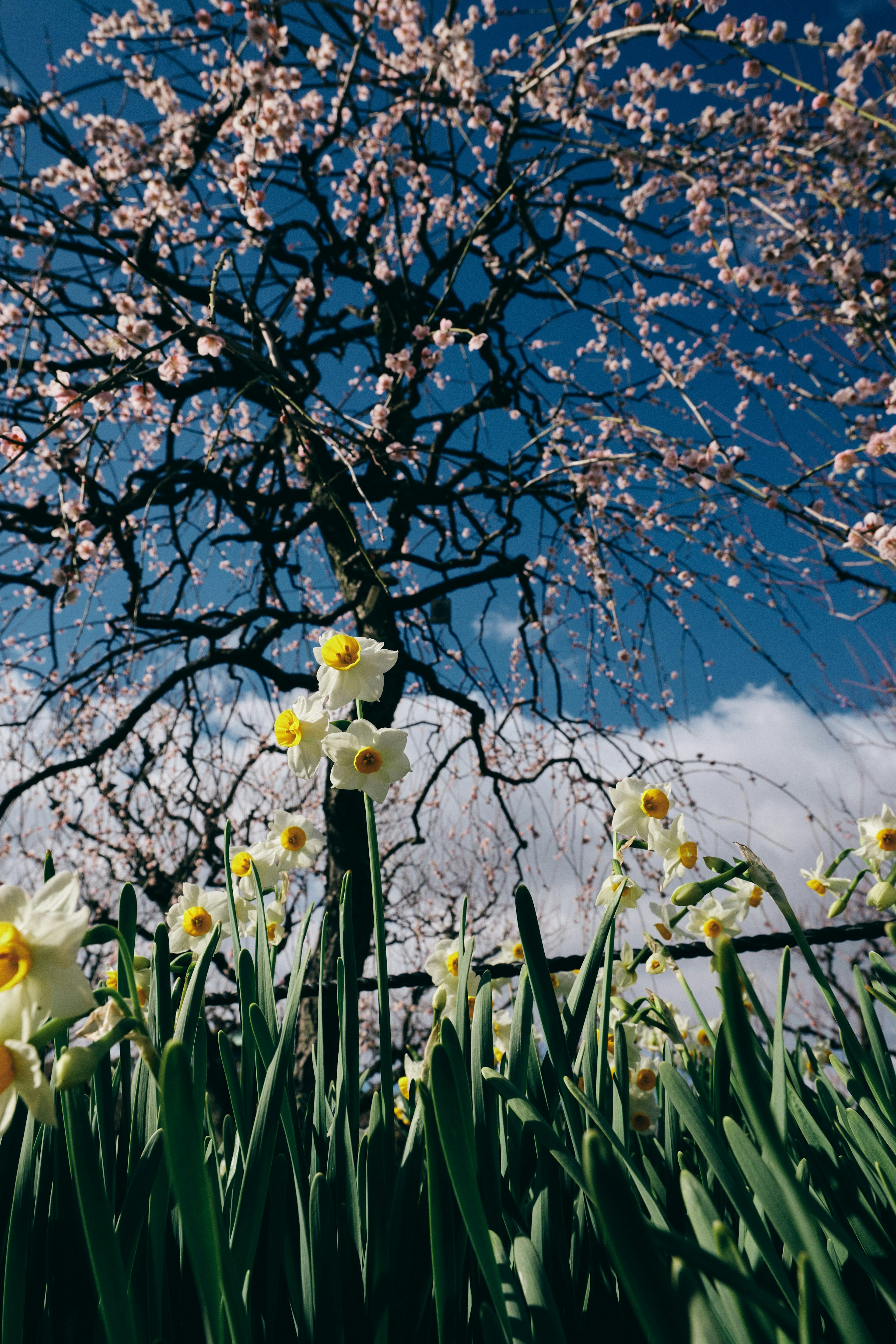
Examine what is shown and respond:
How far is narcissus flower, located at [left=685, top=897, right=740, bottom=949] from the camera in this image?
4.74ft

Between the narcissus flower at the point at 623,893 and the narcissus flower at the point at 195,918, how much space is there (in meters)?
0.63

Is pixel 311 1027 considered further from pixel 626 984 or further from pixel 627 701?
pixel 627 701

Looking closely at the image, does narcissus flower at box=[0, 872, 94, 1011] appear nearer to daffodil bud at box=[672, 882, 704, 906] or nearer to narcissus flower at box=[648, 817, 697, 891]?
daffodil bud at box=[672, 882, 704, 906]

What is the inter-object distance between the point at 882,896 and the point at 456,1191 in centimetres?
90

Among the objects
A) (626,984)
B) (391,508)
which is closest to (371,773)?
(626,984)

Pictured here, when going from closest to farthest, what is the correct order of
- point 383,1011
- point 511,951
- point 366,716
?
point 383,1011
point 511,951
point 366,716

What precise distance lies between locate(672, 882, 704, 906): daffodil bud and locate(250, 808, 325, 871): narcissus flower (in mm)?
651

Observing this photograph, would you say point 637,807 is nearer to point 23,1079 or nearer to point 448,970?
point 448,970

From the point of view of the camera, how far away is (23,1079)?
0.51 m

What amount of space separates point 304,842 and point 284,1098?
0.53m

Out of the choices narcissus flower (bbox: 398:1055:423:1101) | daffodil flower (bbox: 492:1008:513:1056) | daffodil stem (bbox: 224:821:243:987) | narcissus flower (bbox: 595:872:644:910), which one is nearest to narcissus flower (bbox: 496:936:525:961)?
daffodil flower (bbox: 492:1008:513:1056)

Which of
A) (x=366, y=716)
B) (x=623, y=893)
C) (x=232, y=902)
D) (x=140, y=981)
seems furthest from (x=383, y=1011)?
(x=366, y=716)

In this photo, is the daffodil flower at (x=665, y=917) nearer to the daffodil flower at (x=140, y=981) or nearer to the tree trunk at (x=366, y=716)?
the daffodil flower at (x=140, y=981)

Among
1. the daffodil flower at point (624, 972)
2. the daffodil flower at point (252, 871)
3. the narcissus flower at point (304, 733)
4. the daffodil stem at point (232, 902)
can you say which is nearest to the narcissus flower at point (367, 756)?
the narcissus flower at point (304, 733)
